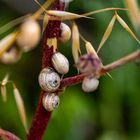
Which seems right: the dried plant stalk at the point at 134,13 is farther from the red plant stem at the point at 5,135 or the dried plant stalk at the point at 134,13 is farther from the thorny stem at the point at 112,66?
the red plant stem at the point at 5,135

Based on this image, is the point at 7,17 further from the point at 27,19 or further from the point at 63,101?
the point at 27,19

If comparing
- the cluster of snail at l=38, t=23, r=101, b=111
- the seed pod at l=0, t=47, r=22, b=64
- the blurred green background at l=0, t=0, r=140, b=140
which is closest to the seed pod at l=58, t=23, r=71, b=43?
the cluster of snail at l=38, t=23, r=101, b=111

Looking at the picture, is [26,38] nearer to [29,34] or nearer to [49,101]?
[29,34]

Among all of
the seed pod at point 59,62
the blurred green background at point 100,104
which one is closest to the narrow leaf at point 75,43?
the seed pod at point 59,62

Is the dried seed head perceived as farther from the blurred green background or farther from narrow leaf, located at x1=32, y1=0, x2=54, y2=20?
the blurred green background

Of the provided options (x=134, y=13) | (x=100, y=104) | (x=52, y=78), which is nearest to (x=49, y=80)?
(x=52, y=78)
